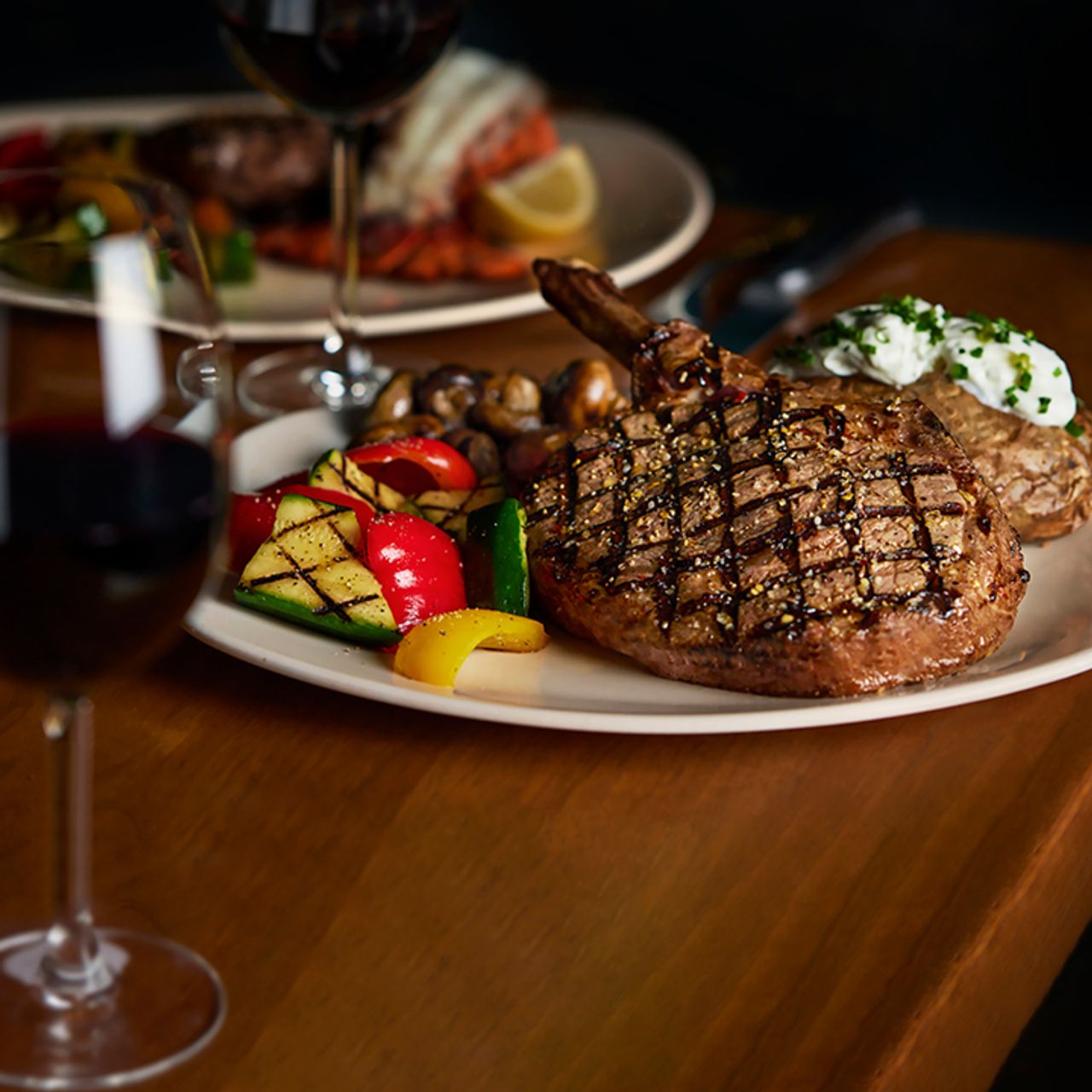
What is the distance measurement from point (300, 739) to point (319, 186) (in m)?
1.67

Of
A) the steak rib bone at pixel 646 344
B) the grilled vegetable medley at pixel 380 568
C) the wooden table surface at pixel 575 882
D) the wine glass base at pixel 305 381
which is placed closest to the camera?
the wooden table surface at pixel 575 882

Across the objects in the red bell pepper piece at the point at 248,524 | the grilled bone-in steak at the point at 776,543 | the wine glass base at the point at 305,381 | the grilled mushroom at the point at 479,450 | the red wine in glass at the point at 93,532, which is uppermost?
the red wine in glass at the point at 93,532

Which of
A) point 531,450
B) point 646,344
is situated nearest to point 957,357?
point 646,344

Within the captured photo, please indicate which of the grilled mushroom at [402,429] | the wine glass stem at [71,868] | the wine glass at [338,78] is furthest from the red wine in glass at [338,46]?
the wine glass stem at [71,868]

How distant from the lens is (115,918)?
3.52 ft

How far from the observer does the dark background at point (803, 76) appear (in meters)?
4.50

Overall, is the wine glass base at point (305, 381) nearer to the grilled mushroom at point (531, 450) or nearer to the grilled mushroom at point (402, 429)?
the grilled mushroom at point (402, 429)

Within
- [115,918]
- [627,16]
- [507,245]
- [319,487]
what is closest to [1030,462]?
[319,487]

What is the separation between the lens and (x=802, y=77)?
4.93 meters

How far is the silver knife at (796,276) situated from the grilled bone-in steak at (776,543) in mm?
646

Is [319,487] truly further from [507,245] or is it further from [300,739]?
[507,245]

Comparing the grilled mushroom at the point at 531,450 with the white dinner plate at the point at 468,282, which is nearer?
the grilled mushroom at the point at 531,450

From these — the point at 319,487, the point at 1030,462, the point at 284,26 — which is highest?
the point at 284,26

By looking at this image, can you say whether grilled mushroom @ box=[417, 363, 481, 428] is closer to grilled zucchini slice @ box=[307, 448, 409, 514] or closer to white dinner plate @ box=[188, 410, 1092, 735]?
grilled zucchini slice @ box=[307, 448, 409, 514]
